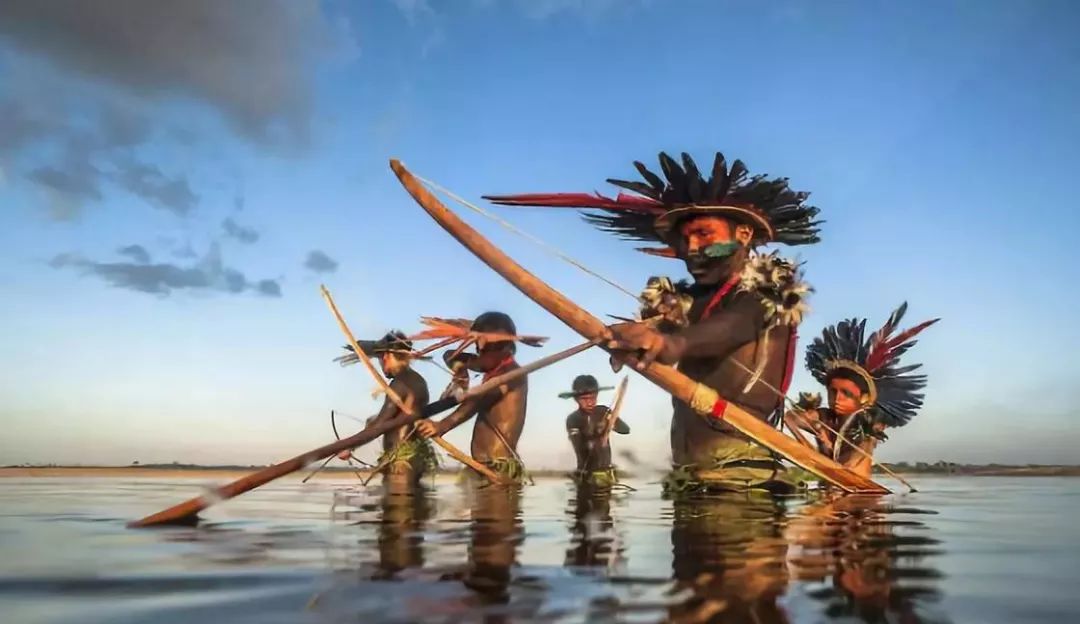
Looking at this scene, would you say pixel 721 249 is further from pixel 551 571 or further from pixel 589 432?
pixel 589 432

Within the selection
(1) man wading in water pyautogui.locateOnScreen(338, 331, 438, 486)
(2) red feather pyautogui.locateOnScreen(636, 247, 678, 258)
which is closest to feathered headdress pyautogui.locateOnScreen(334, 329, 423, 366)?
(1) man wading in water pyautogui.locateOnScreen(338, 331, 438, 486)

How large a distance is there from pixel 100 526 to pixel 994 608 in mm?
3743

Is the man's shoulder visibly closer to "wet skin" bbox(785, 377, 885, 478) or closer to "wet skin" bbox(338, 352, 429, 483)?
"wet skin" bbox(338, 352, 429, 483)

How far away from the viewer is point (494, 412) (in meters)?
9.00

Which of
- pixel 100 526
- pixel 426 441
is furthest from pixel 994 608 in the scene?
pixel 426 441

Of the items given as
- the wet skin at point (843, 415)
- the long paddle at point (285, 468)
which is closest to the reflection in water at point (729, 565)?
the long paddle at point (285, 468)

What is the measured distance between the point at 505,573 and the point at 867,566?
0.95 meters

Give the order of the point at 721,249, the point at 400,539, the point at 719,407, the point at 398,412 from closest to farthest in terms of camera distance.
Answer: the point at 400,539, the point at 719,407, the point at 721,249, the point at 398,412

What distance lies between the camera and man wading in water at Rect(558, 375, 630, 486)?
977cm

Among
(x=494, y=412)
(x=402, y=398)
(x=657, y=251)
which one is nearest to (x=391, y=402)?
(x=402, y=398)

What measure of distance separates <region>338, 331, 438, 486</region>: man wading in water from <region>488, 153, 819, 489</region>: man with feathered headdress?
417 cm

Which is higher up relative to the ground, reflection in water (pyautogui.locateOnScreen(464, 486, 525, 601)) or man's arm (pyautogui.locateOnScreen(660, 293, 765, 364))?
man's arm (pyautogui.locateOnScreen(660, 293, 765, 364))

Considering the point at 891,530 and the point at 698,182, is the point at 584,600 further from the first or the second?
the point at 698,182

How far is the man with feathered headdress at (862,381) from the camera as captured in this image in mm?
7590
